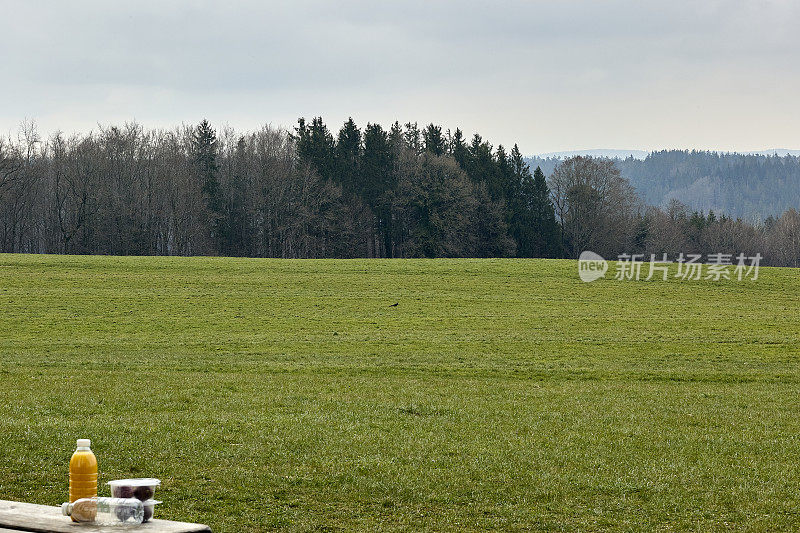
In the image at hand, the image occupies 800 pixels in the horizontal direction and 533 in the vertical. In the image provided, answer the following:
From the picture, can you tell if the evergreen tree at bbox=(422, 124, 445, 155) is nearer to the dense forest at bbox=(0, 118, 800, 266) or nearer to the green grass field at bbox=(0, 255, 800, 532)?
the dense forest at bbox=(0, 118, 800, 266)

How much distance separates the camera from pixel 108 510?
18.0 feet

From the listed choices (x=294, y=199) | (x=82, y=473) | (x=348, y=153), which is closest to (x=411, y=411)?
(x=82, y=473)

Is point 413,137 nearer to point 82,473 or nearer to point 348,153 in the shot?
point 348,153

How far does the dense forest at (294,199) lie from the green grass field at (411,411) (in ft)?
182

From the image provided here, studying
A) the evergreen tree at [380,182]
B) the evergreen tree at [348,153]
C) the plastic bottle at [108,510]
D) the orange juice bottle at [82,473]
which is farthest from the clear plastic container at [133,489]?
the evergreen tree at [348,153]

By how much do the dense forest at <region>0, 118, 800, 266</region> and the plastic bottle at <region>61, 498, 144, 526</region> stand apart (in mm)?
88748

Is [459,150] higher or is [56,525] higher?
[459,150]

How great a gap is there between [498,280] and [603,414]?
36575 millimetres

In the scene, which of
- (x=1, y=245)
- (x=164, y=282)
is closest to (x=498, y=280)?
(x=164, y=282)

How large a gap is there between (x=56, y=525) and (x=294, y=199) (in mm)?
93530

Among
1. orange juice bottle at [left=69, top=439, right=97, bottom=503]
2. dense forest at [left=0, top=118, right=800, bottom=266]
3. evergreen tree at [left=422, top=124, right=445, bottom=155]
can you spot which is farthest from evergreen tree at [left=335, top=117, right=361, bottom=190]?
orange juice bottle at [left=69, top=439, right=97, bottom=503]

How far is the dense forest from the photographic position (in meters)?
94.4

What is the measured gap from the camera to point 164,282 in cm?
4750

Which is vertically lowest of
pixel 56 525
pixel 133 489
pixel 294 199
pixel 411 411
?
pixel 411 411
